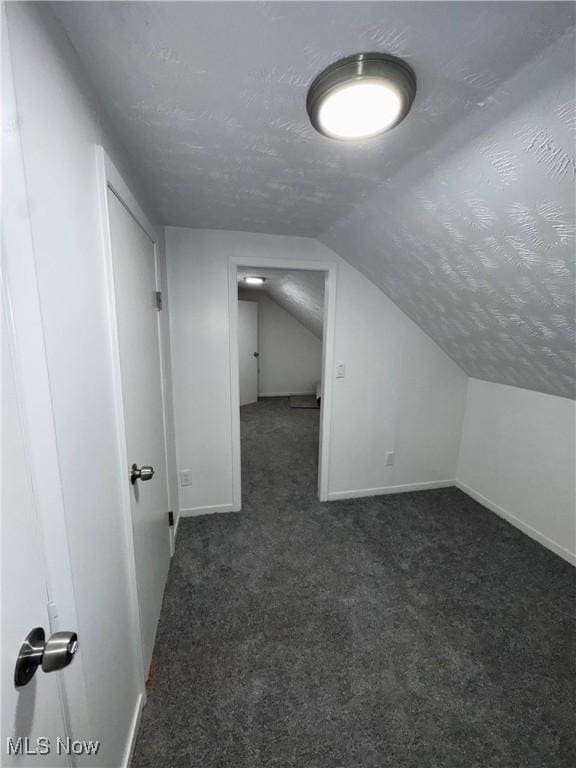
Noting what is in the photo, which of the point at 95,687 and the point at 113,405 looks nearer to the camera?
the point at 95,687

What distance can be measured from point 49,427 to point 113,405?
38 cm

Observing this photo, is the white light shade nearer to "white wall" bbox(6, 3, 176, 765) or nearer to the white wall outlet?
"white wall" bbox(6, 3, 176, 765)

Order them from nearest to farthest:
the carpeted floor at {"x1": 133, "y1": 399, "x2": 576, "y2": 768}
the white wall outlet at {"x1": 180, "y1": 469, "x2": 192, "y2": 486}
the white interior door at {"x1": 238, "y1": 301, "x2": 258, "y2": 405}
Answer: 1. the carpeted floor at {"x1": 133, "y1": 399, "x2": 576, "y2": 768}
2. the white wall outlet at {"x1": 180, "y1": 469, "x2": 192, "y2": 486}
3. the white interior door at {"x1": 238, "y1": 301, "x2": 258, "y2": 405}

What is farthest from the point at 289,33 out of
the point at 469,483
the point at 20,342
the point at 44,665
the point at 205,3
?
the point at 469,483

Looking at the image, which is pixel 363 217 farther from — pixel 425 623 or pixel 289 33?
pixel 425 623

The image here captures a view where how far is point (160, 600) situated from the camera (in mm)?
1531

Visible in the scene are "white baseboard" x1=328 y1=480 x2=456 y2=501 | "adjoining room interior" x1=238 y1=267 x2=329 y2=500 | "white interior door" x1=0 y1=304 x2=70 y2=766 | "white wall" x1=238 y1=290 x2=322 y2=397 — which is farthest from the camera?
"white wall" x1=238 y1=290 x2=322 y2=397

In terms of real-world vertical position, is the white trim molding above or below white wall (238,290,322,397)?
below

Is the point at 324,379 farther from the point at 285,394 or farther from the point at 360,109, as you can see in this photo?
the point at 285,394

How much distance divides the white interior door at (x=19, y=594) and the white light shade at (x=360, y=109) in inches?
36.8

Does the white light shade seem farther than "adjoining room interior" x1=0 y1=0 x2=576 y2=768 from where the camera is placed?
Yes

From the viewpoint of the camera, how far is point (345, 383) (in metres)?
2.36

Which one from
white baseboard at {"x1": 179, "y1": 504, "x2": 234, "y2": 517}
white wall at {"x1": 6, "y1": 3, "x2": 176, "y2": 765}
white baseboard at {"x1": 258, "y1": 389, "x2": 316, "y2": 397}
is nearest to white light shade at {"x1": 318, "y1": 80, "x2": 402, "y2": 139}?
white wall at {"x1": 6, "y1": 3, "x2": 176, "y2": 765}

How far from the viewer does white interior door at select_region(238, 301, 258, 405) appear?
4949 mm
